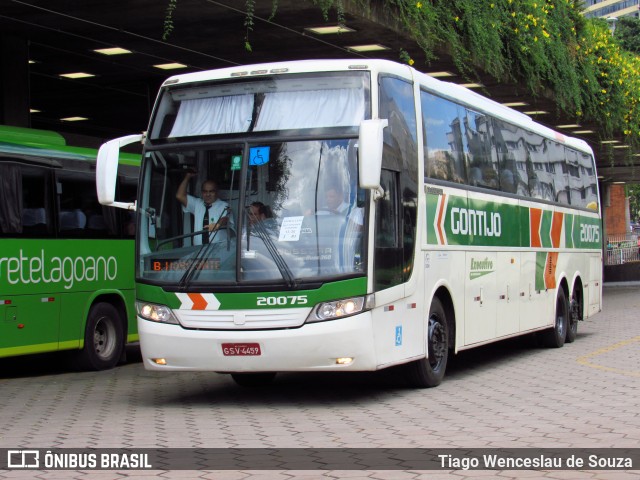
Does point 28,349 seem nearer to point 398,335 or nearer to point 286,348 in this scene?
point 286,348

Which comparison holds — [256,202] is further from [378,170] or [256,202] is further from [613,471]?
[613,471]

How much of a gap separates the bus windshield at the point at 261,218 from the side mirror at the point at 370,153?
0.50 metres

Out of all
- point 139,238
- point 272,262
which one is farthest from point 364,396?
point 139,238

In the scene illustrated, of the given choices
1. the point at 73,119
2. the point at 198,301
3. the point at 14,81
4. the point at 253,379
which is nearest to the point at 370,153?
the point at 198,301

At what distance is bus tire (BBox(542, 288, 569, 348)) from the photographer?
17625 millimetres

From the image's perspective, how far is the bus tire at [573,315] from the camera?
18.5m

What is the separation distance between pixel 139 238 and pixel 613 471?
557cm

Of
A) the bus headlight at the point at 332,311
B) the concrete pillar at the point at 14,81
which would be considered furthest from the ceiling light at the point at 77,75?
the bus headlight at the point at 332,311

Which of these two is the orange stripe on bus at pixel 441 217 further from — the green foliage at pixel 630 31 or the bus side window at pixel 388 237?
the green foliage at pixel 630 31

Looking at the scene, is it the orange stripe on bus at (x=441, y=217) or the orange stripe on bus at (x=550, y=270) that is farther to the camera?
the orange stripe on bus at (x=550, y=270)

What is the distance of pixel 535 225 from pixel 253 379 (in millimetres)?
5677

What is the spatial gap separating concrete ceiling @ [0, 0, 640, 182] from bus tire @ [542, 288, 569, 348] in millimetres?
4430

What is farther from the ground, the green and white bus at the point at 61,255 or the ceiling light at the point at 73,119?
the ceiling light at the point at 73,119

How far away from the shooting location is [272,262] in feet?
34.4
